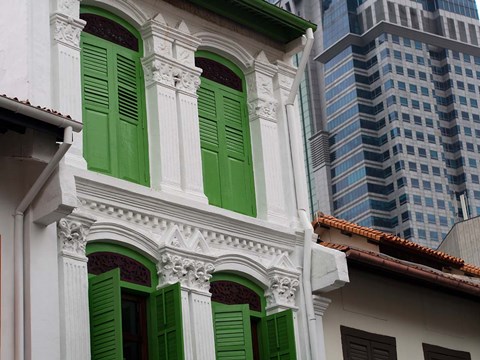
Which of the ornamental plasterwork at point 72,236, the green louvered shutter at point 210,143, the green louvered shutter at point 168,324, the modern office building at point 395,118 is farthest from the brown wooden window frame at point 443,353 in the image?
the modern office building at point 395,118

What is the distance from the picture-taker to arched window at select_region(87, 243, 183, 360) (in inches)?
549

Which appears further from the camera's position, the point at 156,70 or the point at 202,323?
the point at 156,70

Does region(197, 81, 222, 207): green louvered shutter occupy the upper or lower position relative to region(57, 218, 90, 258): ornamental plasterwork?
upper

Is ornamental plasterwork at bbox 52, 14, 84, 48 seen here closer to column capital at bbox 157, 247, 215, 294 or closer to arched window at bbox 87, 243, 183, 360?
arched window at bbox 87, 243, 183, 360

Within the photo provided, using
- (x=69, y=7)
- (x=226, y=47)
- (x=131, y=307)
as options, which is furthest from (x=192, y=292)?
(x=226, y=47)

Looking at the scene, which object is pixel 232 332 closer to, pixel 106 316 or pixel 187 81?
pixel 106 316

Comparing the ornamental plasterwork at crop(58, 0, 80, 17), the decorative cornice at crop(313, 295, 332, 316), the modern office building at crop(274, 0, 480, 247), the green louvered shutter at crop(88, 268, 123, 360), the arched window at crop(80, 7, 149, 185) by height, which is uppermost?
the modern office building at crop(274, 0, 480, 247)

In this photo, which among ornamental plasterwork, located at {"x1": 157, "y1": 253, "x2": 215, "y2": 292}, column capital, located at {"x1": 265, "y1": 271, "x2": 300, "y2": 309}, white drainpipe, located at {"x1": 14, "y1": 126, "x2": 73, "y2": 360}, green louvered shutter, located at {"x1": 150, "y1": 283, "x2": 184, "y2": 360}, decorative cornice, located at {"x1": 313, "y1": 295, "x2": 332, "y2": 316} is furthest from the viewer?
decorative cornice, located at {"x1": 313, "y1": 295, "x2": 332, "y2": 316}

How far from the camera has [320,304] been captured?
17766 mm

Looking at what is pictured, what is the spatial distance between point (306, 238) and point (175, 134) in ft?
8.73

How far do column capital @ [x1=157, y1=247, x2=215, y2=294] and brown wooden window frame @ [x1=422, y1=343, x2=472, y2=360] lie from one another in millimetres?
5214

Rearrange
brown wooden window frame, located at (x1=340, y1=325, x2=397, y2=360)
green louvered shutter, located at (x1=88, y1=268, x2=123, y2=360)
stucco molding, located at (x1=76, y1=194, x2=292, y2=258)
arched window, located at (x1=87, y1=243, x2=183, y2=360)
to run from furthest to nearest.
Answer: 1. brown wooden window frame, located at (x1=340, y1=325, x2=397, y2=360)
2. stucco molding, located at (x1=76, y1=194, x2=292, y2=258)
3. arched window, located at (x1=87, y1=243, x2=183, y2=360)
4. green louvered shutter, located at (x1=88, y1=268, x2=123, y2=360)

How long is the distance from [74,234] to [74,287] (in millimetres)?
746

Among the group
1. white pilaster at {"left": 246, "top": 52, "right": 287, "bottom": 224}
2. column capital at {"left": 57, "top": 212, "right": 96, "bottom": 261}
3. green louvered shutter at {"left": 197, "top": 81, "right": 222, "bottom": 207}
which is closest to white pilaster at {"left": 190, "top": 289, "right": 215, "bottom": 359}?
green louvered shutter at {"left": 197, "top": 81, "right": 222, "bottom": 207}
